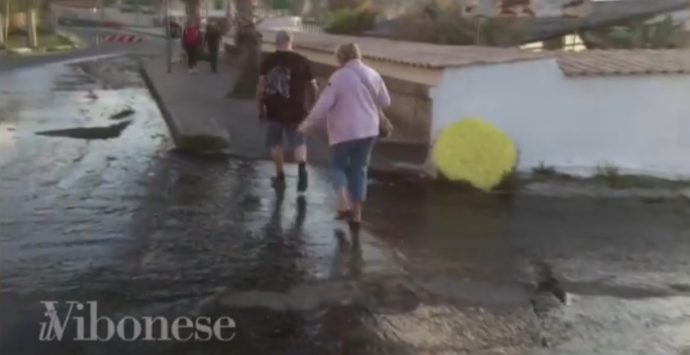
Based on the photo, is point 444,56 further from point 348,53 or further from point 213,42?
point 213,42

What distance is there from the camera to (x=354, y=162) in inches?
358

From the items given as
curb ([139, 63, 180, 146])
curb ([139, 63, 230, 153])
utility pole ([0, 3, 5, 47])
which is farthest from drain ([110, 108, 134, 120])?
utility pole ([0, 3, 5, 47])

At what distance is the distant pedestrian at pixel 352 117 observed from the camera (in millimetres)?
8883

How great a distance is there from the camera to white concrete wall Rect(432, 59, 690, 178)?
11742mm

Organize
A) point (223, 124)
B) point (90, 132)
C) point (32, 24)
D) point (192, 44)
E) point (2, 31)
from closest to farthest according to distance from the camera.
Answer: point (223, 124) < point (90, 132) < point (192, 44) < point (2, 31) < point (32, 24)

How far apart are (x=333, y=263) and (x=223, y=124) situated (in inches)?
333

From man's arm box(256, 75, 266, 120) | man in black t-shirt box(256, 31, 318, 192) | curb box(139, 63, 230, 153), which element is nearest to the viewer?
man in black t-shirt box(256, 31, 318, 192)

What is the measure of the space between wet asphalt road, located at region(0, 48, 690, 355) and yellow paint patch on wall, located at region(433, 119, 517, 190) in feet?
0.98

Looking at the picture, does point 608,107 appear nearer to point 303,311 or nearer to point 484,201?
point 484,201

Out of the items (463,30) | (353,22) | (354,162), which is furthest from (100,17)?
(354,162)

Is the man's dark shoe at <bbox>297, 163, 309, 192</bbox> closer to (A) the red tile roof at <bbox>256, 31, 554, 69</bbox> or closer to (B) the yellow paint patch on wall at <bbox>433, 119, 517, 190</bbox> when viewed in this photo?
(B) the yellow paint patch on wall at <bbox>433, 119, 517, 190</bbox>

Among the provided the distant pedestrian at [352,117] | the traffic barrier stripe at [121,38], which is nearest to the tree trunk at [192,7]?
the traffic barrier stripe at [121,38]

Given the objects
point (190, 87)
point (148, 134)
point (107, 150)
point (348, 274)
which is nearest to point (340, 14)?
point (190, 87)

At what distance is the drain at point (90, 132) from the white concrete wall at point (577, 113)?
5.89 metres
